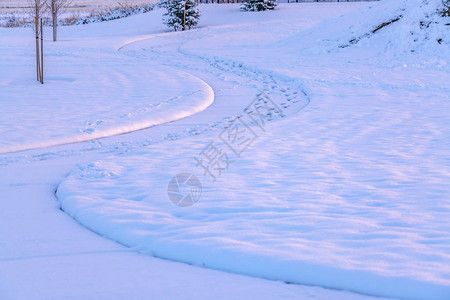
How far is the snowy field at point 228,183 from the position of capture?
3781mm

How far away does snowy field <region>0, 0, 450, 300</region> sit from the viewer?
3781 mm

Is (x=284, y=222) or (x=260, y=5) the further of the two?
(x=260, y=5)

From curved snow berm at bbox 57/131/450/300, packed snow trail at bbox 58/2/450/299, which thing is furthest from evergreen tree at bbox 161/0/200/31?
curved snow berm at bbox 57/131/450/300

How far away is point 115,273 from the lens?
3881mm

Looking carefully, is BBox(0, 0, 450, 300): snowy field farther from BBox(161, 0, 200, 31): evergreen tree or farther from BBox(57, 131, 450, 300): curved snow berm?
BBox(161, 0, 200, 31): evergreen tree

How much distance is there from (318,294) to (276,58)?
15.4 meters

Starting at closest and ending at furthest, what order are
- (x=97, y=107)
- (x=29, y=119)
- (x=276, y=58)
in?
(x=29, y=119)
(x=97, y=107)
(x=276, y=58)

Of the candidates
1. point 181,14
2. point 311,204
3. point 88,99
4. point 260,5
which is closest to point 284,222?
point 311,204

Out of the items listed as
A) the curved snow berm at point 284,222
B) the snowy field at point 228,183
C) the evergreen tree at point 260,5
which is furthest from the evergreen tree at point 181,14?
the curved snow berm at point 284,222

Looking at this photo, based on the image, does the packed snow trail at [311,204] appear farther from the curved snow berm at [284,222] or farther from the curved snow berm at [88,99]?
the curved snow berm at [88,99]

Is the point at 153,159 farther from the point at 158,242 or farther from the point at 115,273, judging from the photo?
the point at 115,273

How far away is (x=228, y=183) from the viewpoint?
597 cm

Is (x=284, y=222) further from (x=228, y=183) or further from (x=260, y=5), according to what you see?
(x=260, y=5)

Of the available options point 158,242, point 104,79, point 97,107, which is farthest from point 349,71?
point 158,242
